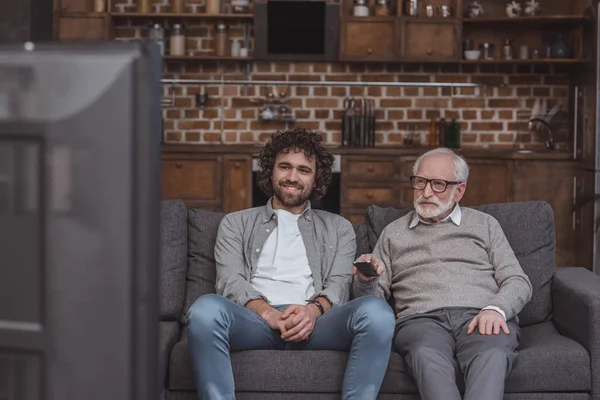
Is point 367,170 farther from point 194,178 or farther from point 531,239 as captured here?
point 531,239

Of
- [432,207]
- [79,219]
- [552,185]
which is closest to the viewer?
[79,219]

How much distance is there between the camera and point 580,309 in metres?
2.71

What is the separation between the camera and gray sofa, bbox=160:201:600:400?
2.57m

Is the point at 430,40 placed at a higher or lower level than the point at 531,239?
higher

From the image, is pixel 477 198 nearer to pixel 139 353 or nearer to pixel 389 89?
pixel 389 89

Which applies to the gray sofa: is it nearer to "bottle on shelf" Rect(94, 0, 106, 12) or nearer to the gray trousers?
the gray trousers

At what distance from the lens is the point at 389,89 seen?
664 cm

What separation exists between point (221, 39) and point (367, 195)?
1.63 meters

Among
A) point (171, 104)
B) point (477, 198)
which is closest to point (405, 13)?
point (477, 198)

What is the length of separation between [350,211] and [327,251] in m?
3.27

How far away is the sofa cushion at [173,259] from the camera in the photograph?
9.76 ft

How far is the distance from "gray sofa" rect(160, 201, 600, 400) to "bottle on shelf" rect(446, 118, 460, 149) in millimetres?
3353

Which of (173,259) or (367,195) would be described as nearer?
(173,259)

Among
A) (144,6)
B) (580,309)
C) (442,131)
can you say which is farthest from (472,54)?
(580,309)
